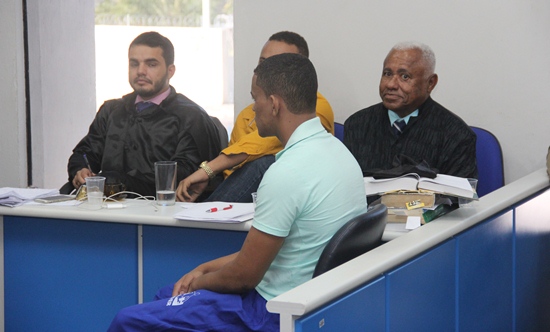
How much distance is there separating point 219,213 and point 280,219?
0.84m

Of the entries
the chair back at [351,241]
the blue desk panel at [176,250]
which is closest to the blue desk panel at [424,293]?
the chair back at [351,241]

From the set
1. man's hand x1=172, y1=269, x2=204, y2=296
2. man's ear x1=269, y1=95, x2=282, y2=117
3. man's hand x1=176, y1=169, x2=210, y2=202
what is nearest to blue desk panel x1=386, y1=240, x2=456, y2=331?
man's ear x1=269, y1=95, x2=282, y2=117

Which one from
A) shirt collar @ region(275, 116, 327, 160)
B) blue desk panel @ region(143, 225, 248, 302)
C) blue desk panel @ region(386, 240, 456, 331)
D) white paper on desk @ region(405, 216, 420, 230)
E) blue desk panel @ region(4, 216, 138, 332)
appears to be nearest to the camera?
blue desk panel @ region(386, 240, 456, 331)

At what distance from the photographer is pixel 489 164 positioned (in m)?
3.70

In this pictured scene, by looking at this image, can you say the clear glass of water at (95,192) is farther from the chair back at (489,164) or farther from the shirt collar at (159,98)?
the chair back at (489,164)

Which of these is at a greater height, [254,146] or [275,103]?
[275,103]

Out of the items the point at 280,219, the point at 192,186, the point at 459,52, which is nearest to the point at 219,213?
the point at 192,186

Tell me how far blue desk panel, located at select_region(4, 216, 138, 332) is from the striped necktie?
1316 mm

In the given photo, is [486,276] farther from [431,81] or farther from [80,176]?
[80,176]

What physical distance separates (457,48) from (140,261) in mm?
2036

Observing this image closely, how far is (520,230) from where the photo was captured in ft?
9.94

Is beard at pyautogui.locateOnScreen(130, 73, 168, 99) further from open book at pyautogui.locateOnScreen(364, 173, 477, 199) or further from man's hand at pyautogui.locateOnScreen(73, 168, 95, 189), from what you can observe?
open book at pyautogui.locateOnScreen(364, 173, 477, 199)

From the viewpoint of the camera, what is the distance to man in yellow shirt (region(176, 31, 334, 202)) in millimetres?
3416


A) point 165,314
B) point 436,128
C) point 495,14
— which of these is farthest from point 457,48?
point 165,314
